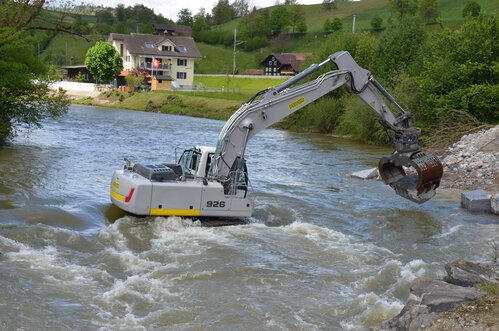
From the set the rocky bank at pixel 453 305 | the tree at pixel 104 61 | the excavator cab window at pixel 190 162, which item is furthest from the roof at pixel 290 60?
the rocky bank at pixel 453 305

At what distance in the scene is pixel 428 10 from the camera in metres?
123

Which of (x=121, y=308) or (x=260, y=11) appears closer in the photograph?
(x=121, y=308)

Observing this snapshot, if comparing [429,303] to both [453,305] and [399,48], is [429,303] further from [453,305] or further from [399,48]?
[399,48]

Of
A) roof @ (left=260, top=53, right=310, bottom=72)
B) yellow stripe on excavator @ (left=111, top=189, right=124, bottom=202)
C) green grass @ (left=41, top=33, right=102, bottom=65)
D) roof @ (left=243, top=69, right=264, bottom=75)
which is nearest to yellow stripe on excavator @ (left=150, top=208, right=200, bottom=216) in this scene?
yellow stripe on excavator @ (left=111, top=189, right=124, bottom=202)

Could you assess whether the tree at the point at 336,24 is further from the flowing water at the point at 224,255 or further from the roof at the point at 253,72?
the flowing water at the point at 224,255

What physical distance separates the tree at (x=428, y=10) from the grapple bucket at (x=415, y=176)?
374 ft

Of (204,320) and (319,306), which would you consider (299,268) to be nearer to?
(319,306)

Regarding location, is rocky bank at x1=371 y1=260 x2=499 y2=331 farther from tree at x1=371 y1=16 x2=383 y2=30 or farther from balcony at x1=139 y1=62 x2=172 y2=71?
tree at x1=371 y1=16 x2=383 y2=30

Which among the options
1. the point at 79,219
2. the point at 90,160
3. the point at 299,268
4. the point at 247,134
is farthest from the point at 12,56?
the point at 299,268

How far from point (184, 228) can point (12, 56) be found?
61.1 ft

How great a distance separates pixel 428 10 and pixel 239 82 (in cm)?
5139

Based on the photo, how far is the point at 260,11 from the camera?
16675 cm

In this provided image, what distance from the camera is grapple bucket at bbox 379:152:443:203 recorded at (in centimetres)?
1641

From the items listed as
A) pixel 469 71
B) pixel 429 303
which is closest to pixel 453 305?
pixel 429 303
